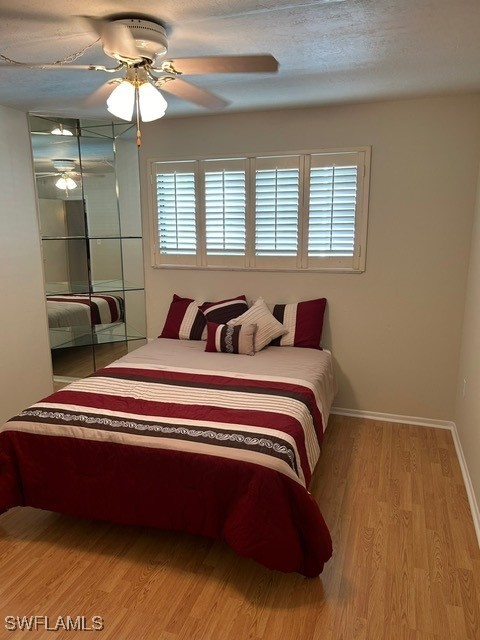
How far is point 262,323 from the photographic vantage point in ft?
11.6

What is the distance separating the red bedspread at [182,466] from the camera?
197 cm

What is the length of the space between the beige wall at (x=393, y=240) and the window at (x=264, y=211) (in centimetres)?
9

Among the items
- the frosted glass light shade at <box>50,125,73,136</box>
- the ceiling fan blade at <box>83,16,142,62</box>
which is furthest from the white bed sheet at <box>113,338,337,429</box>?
the frosted glass light shade at <box>50,125,73,136</box>

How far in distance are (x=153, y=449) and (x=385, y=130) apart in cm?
279

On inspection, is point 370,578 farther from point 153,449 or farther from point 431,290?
point 431,290

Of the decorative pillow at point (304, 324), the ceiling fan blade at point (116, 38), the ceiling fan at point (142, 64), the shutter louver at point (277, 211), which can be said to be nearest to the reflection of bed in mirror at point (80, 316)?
the shutter louver at point (277, 211)

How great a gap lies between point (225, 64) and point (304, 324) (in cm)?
212

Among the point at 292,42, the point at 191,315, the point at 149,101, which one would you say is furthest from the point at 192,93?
the point at 191,315

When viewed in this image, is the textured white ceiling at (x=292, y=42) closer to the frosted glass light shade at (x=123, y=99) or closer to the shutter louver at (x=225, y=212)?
the frosted glass light shade at (x=123, y=99)

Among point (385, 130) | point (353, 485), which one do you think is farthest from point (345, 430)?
point (385, 130)

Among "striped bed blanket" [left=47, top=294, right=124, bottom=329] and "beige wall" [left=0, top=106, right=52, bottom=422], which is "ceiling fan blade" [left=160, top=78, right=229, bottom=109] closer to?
"beige wall" [left=0, top=106, right=52, bottom=422]

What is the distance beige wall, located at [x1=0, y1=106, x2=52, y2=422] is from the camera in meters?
3.45

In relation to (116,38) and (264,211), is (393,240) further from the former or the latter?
(116,38)

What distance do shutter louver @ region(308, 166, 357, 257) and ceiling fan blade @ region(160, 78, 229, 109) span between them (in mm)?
1324
